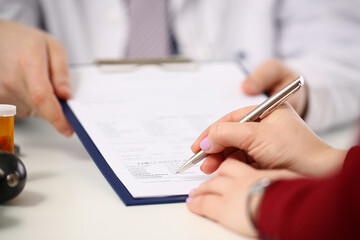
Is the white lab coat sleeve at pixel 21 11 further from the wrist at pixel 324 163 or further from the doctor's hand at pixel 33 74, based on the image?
the wrist at pixel 324 163

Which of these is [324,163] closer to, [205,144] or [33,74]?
[205,144]

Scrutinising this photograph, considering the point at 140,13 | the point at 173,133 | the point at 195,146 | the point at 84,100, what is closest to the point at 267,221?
the point at 195,146

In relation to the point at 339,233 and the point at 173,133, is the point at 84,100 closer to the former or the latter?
the point at 173,133

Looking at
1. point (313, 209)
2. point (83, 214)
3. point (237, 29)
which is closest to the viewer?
point (313, 209)

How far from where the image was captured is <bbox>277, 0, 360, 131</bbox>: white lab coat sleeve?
2.77 feet

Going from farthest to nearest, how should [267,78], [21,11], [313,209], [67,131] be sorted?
[21,11]
[267,78]
[67,131]
[313,209]

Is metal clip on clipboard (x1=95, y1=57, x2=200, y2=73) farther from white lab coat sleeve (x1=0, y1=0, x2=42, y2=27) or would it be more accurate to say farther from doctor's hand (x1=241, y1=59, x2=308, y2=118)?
white lab coat sleeve (x1=0, y1=0, x2=42, y2=27)

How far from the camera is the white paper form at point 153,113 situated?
0.46 metres

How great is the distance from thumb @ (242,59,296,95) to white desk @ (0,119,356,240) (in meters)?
0.29

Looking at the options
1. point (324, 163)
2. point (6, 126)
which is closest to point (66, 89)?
point (6, 126)

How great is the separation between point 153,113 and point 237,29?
688 mm

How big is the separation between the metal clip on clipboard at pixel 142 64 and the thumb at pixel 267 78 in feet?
0.36

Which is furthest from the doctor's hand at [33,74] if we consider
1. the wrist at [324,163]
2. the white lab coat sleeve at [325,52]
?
the white lab coat sleeve at [325,52]

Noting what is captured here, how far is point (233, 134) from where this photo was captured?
0.41 meters
